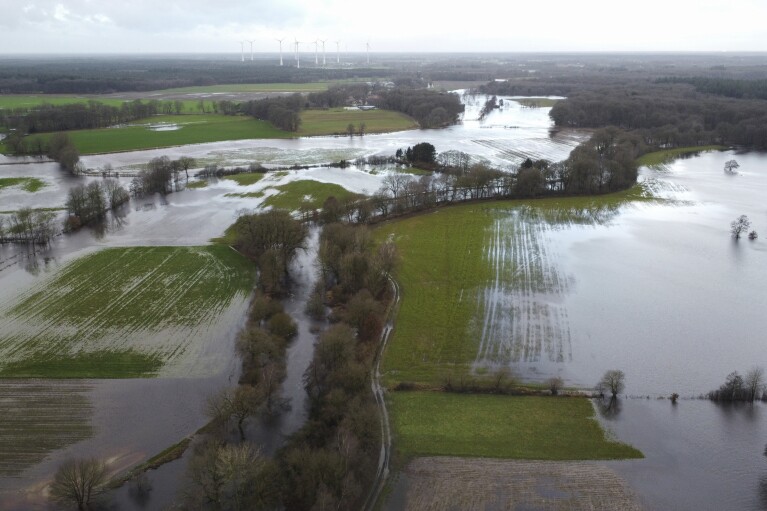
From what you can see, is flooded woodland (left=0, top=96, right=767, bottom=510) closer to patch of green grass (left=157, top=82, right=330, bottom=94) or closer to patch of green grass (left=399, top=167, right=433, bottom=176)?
patch of green grass (left=399, top=167, right=433, bottom=176)

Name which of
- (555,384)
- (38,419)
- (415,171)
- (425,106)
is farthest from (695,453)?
(425,106)

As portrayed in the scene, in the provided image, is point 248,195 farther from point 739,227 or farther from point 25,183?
point 739,227

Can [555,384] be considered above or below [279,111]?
below

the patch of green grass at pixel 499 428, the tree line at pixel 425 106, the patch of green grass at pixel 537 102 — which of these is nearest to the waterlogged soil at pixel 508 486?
the patch of green grass at pixel 499 428

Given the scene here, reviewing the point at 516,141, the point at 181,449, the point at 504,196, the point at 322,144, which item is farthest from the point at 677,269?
the point at 322,144

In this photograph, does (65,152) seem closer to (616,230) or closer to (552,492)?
(616,230)

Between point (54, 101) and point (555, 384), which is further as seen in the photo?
point (54, 101)

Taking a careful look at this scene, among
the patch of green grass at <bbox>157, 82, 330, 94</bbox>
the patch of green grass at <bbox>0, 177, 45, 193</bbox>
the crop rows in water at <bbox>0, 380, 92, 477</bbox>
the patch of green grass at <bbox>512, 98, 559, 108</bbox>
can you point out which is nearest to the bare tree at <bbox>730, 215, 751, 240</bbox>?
the crop rows in water at <bbox>0, 380, 92, 477</bbox>
